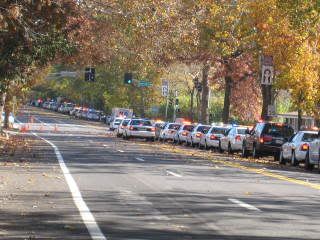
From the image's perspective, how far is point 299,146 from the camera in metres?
32.2

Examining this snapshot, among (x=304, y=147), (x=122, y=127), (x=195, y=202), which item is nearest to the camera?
(x=195, y=202)

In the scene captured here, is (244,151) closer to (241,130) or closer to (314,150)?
(241,130)

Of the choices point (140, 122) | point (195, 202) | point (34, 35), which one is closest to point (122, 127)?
point (140, 122)

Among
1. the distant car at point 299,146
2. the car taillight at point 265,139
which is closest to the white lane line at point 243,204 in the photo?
the distant car at point 299,146

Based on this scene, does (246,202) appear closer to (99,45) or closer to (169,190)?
(169,190)

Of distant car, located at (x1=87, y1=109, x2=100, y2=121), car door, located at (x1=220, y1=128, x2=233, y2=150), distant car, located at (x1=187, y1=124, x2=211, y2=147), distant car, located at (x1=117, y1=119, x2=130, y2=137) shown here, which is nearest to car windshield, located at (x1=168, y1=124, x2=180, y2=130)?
distant car, located at (x1=117, y1=119, x2=130, y2=137)

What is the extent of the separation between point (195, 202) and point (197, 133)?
35.2 metres

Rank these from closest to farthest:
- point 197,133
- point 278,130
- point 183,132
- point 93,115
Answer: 1. point 278,130
2. point 197,133
3. point 183,132
4. point 93,115

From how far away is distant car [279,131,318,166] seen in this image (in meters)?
31.9

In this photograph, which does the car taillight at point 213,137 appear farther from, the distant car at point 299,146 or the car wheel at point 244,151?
the distant car at point 299,146

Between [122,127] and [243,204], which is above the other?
[122,127]

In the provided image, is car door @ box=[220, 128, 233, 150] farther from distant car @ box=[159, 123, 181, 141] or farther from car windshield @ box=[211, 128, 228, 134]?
distant car @ box=[159, 123, 181, 141]

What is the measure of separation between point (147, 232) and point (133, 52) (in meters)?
41.3

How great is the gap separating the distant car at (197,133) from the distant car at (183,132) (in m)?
1.62
